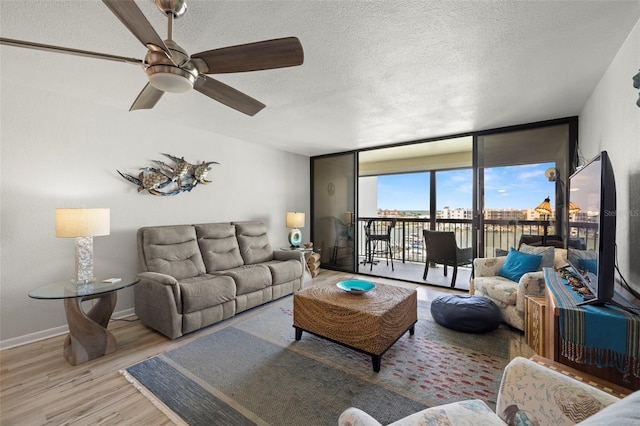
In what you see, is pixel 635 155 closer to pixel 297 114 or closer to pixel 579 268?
pixel 579 268

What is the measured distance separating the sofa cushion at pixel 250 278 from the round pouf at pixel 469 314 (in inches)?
79.3

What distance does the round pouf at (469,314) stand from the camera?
2.64 metres

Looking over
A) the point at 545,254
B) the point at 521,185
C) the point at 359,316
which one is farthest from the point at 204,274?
the point at 521,185

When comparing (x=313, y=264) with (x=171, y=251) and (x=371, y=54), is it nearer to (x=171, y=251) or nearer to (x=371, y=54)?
(x=171, y=251)

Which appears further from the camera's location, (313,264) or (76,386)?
(313,264)

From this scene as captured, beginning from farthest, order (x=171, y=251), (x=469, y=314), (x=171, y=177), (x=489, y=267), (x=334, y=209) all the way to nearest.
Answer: (x=334, y=209) < (x=171, y=177) < (x=489, y=267) < (x=171, y=251) < (x=469, y=314)

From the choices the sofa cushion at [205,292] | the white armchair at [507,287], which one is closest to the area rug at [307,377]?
the white armchair at [507,287]

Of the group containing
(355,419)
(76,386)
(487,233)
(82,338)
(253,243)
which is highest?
(487,233)

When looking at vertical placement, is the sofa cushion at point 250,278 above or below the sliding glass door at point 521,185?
below

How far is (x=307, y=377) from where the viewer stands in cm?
199

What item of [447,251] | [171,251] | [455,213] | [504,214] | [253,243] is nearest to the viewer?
[171,251]

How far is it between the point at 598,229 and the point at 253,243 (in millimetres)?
3645

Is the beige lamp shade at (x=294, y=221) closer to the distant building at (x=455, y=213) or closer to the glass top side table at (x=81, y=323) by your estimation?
the glass top side table at (x=81, y=323)

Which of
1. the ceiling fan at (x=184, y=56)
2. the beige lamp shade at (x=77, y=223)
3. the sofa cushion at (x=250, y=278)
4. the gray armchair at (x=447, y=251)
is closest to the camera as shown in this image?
the ceiling fan at (x=184, y=56)
